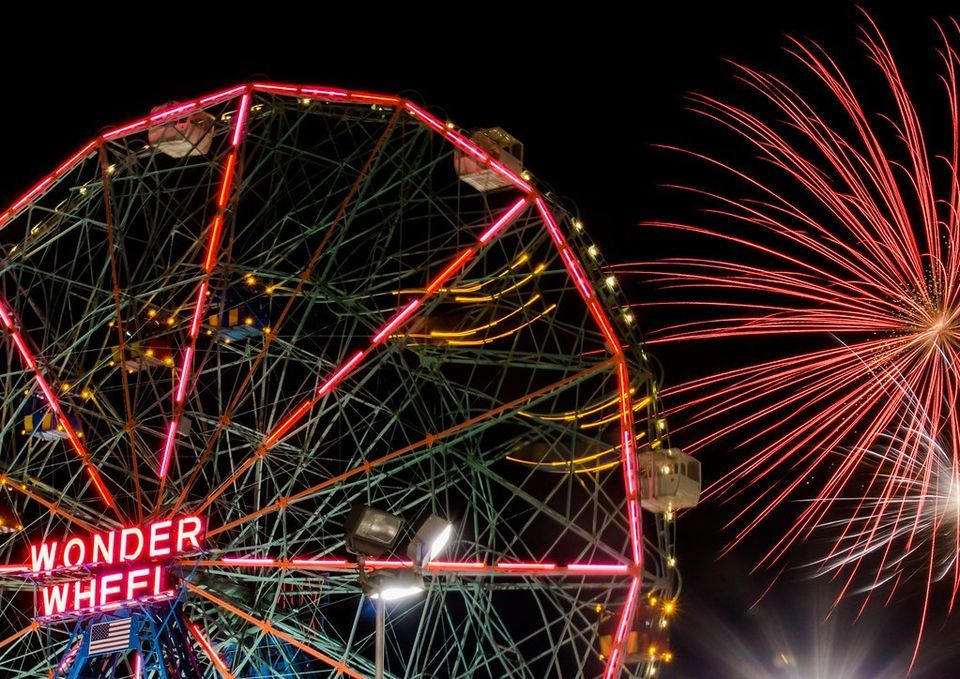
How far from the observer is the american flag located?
2291 cm

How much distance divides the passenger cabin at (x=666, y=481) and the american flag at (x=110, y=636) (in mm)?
9774

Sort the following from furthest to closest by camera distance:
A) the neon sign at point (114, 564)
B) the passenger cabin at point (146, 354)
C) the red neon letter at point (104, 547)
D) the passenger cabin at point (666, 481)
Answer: the passenger cabin at point (146, 354)
the red neon letter at point (104, 547)
the neon sign at point (114, 564)
the passenger cabin at point (666, 481)

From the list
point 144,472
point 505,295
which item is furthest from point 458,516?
point 505,295

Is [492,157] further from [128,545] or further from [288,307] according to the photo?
[128,545]

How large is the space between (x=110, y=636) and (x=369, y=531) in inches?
327

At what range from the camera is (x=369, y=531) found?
17328 mm

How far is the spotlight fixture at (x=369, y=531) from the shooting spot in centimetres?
1723

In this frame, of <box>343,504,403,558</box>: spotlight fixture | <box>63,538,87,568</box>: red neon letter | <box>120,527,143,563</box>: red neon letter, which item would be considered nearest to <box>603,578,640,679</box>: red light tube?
<box>343,504,403,558</box>: spotlight fixture

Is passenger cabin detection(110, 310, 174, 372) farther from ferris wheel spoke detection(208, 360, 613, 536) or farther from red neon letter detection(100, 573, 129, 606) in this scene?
red neon letter detection(100, 573, 129, 606)

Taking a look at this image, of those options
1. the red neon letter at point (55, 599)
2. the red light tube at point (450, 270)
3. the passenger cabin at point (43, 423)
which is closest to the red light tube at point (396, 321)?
the red light tube at point (450, 270)

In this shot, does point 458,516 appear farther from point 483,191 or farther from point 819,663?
point 483,191

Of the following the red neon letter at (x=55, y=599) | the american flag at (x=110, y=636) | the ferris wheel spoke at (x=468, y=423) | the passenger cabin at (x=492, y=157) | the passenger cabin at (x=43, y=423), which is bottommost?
the american flag at (x=110, y=636)

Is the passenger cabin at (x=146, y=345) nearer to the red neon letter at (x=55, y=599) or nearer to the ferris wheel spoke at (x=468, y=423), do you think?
the ferris wheel spoke at (x=468, y=423)

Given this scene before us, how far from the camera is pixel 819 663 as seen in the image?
42.4 m
